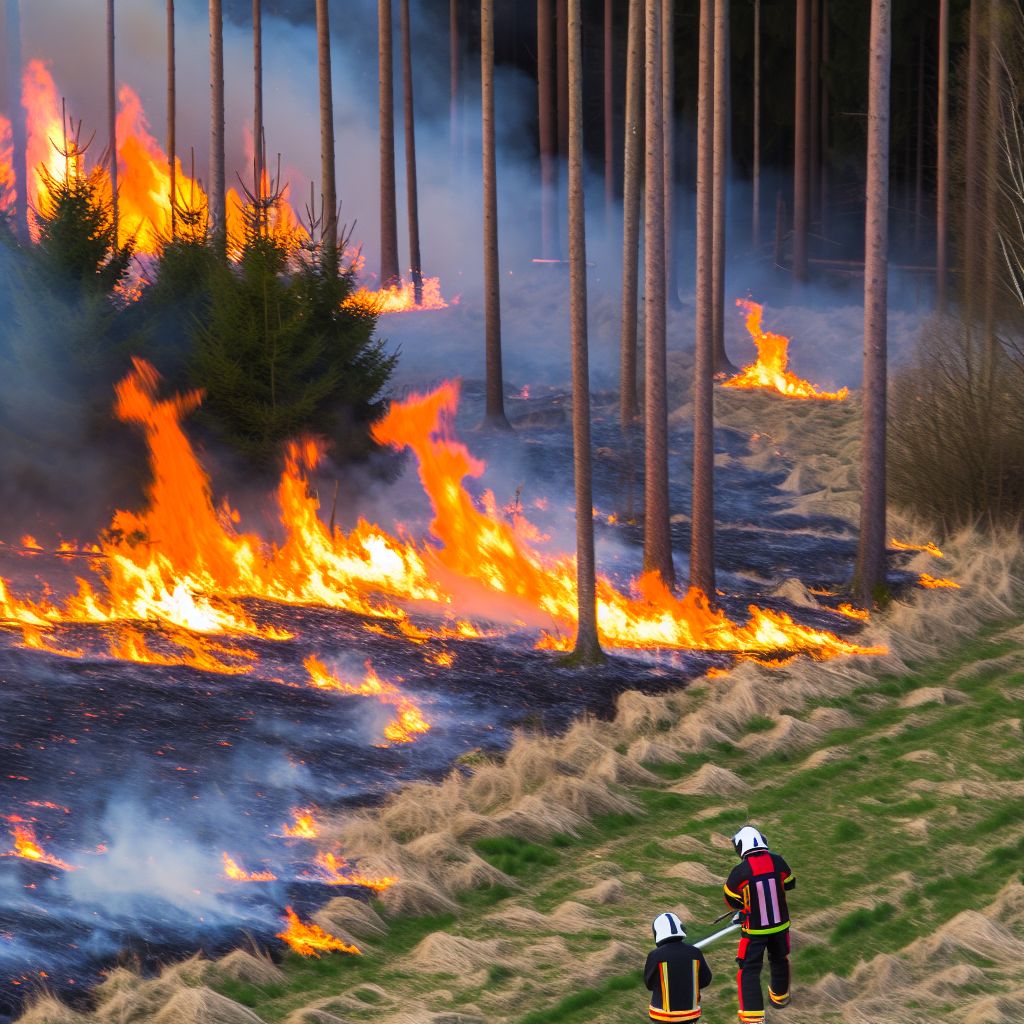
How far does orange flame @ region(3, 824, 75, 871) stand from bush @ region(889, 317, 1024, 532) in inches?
615

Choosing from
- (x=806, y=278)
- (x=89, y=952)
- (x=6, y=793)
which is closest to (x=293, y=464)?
(x=6, y=793)

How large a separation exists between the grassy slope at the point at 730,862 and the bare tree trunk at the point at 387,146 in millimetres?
20363

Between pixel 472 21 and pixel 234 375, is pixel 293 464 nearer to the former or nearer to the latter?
pixel 234 375

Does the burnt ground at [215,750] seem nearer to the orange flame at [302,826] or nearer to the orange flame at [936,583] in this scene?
the orange flame at [302,826]

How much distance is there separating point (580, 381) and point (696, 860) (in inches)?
262

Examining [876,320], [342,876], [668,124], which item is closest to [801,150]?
[668,124]

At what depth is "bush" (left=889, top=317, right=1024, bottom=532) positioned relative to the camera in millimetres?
24859

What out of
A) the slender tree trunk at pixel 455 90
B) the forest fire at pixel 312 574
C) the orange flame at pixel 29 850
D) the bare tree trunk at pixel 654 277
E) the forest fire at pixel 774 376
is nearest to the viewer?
the orange flame at pixel 29 850

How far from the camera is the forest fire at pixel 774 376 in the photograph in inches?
1467

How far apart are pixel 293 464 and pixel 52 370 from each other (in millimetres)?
3469

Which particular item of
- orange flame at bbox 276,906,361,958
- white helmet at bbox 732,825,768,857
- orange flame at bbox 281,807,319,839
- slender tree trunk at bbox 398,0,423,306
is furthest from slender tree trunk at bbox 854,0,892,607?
slender tree trunk at bbox 398,0,423,306

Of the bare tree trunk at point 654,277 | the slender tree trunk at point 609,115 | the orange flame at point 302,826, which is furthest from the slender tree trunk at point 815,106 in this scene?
the orange flame at point 302,826

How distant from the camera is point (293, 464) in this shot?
23.5 meters

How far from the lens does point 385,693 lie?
1814 cm
